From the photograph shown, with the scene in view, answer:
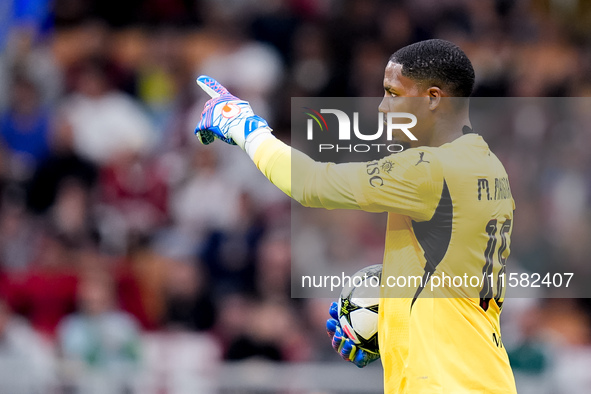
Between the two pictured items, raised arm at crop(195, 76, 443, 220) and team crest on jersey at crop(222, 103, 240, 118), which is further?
team crest on jersey at crop(222, 103, 240, 118)

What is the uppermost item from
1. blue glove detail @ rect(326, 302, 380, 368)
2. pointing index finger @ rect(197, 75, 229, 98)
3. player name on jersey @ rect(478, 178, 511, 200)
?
pointing index finger @ rect(197, 75, 229, 98)

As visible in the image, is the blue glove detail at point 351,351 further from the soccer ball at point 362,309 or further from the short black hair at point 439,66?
the short black hair at point 439,66

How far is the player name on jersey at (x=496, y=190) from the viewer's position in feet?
12.0

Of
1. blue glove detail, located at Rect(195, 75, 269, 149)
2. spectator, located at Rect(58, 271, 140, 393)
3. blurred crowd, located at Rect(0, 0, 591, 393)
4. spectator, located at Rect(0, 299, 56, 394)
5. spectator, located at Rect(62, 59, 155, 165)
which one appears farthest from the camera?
spectator, located at Rect(62, 59, 155, 165)

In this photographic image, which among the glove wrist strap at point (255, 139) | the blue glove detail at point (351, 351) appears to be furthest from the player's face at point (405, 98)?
the blue glove detail at point (351, 351)

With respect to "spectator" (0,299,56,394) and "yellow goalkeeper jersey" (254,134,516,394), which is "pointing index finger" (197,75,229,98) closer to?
"yellow goalkeeper jersey" (254,134,516,394)

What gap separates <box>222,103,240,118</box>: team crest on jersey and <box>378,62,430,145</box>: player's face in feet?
2.08

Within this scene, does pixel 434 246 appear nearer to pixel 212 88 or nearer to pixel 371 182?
pixel 371 182

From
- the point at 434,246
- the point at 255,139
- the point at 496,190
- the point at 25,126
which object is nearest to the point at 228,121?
the point at 255,139

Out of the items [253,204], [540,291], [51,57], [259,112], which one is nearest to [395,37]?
[259,112]

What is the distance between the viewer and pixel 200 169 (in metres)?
9.76

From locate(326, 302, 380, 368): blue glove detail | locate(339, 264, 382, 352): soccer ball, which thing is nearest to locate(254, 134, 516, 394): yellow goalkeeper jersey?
locate(339, 264, 382, 352): soccer ball

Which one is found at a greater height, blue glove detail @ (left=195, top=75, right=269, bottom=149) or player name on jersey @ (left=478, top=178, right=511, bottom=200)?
blue glove detail @ (left=195, top=75, right=269, bottom=149)

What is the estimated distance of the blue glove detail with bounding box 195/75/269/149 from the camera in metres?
3.76
